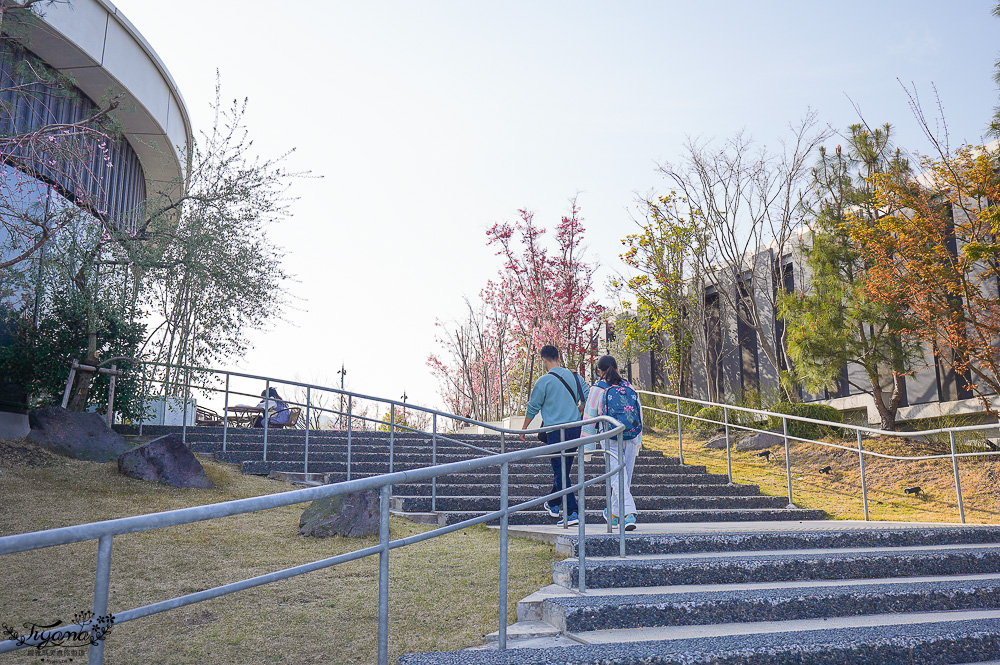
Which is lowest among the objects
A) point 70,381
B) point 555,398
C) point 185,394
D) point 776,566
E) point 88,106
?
point 776,566

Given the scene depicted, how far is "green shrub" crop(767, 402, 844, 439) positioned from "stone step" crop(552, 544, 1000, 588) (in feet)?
25.3

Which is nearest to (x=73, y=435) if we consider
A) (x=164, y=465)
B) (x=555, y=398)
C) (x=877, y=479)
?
(x=164, y=465)

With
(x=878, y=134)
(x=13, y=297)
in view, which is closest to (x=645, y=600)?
(x=13, y=297)

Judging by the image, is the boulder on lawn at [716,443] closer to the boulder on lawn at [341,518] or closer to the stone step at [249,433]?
the stone step at [249,433]

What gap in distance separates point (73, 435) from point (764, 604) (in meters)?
7.86

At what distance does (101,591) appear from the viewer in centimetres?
208

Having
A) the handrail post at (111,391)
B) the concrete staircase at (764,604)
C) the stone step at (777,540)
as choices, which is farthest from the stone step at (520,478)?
the concrete staircase at (764,604)

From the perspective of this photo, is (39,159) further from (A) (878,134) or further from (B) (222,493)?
(A) (878,134)

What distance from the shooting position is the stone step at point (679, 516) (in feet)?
23.4

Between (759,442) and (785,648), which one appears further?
(759,442)

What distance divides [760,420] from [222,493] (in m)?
9.82

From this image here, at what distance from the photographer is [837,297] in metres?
12.9

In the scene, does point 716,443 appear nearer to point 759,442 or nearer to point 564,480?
point 759,442

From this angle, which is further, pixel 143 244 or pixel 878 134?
pixel 878 134
